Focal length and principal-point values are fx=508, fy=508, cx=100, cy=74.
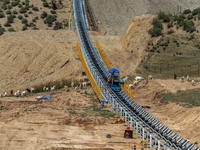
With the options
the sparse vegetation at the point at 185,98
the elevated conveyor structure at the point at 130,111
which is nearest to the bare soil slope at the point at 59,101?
the sparse vegetation at the point at 185,98

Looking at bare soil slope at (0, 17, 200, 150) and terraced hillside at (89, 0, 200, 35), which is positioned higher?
terraced hillside at (89, 0, 200, 35)

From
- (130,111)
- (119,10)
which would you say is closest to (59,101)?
(130,111)

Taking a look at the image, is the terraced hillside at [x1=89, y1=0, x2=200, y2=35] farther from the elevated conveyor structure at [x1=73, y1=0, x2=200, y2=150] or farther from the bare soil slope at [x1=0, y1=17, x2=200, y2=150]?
the elevated conveyor structure at [x1=73, y1=0, x2=200, y2=150]

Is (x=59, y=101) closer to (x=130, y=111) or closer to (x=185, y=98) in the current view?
(x=130, y=111)

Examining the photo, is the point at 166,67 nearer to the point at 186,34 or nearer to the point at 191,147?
the point at 186,34

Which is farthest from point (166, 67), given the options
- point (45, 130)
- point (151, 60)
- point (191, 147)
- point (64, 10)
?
point (64, 10)

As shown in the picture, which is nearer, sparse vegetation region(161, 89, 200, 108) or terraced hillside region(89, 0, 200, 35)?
sparse vegetation region(161, 89, 200, 108)

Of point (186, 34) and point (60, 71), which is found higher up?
point (186, 34)

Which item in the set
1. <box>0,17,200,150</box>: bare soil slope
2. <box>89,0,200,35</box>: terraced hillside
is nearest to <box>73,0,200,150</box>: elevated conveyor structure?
<box>0,17,200,150</box>: bare soil slope
